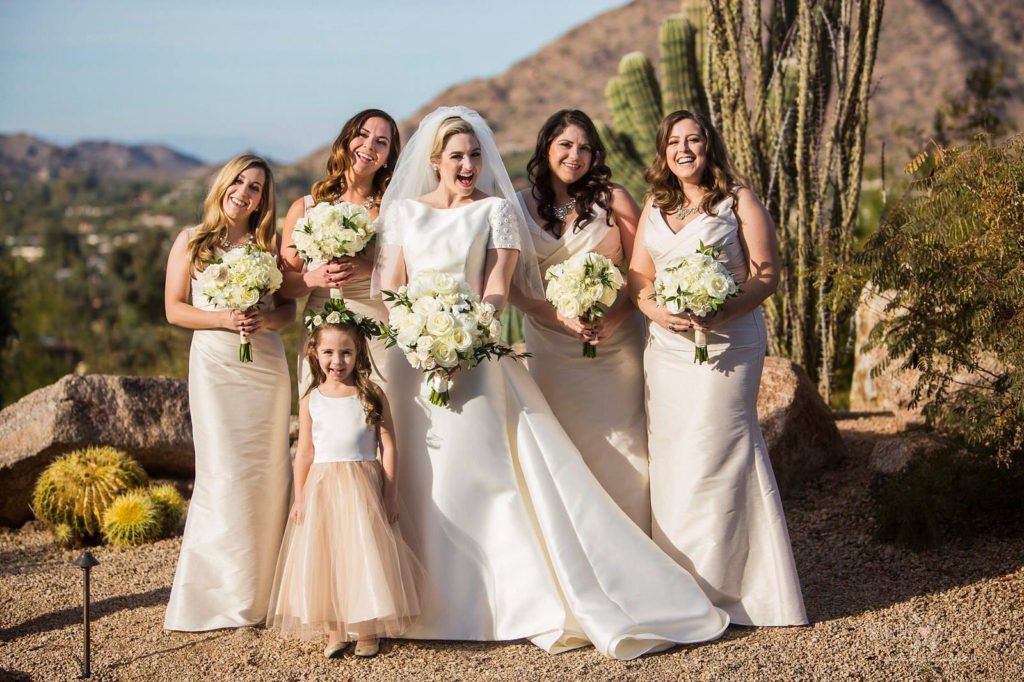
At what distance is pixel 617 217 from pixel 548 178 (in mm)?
468

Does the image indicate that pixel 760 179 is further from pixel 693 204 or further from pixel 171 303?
Result: pixel 171 303

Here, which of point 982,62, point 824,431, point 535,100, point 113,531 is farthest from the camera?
point 535,100

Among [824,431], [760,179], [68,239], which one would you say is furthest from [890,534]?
[68,239]

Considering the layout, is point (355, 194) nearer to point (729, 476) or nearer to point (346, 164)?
point (346, 164)

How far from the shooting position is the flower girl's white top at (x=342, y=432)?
5207 millimetres

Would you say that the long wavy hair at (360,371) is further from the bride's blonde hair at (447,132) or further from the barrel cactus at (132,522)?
the barrel cactus at (132,522)

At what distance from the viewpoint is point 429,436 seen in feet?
17.7

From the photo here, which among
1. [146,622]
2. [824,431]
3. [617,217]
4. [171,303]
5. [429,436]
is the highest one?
[617,217]

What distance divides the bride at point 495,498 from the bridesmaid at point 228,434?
30.6 inches

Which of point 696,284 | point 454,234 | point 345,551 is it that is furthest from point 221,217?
point 696,284

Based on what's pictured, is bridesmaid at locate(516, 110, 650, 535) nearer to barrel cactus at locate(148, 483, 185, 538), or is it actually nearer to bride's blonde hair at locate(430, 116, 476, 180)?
bride's blonde hair at locate(430, 116, 476, 180)

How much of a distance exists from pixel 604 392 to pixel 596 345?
0.30 meters

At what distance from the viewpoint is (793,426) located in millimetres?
7922

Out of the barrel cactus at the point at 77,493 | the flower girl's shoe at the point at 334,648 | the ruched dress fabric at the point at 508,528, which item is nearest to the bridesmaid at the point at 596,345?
the ruched dress fabric at the point at 508,528
